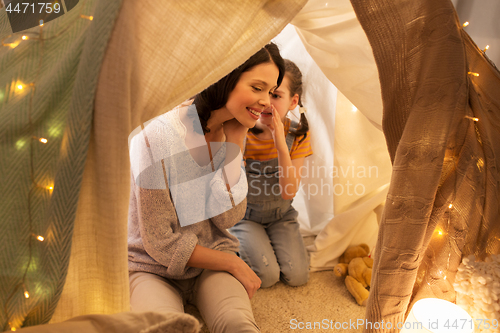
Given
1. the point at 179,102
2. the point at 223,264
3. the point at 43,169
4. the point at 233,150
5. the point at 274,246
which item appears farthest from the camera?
the point at 274,246

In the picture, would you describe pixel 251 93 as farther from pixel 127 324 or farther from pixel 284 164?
pixel 127 324

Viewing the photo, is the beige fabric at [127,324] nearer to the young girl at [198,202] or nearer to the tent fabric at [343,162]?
the young girl at [198,202]

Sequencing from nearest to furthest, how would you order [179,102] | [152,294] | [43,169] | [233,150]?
[43,169]
[179,102]
[152,294]
[233,150]

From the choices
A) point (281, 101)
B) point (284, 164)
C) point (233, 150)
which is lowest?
point (284, 164)

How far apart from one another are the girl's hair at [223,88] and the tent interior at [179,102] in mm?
183

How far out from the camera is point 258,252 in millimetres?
1373

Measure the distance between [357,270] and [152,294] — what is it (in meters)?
0.83

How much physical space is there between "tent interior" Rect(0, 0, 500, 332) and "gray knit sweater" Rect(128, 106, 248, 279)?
334 millimetres

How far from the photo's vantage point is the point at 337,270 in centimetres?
140

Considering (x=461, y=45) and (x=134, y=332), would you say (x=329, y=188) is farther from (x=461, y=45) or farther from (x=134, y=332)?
(x=134, y=332)

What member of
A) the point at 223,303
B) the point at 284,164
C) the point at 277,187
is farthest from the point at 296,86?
the point at 223,303

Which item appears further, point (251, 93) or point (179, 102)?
point (251, 93)

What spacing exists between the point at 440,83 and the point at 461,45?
10 centimetres

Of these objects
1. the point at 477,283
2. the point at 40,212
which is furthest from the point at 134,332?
the point at 477,283
